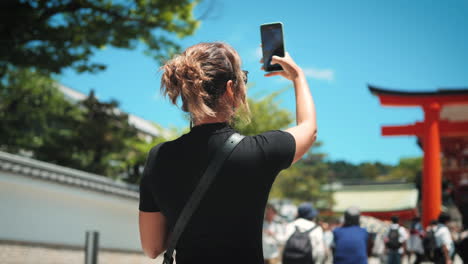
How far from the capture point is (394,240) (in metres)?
9.42

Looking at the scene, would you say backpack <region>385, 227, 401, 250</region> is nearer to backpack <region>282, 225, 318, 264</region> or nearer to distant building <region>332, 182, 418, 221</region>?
backpack <region>282, 225, 318, 264</region>

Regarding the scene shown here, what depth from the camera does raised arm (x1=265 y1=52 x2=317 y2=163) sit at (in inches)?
54.3

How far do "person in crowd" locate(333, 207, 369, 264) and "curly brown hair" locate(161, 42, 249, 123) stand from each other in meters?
3.94

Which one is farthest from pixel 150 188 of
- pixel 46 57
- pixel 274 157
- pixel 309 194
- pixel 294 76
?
pixel 309 194

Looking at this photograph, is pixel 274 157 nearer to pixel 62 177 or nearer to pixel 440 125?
pixel 62 177

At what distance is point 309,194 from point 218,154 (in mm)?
35221

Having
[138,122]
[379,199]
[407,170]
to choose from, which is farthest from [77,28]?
[407,170]

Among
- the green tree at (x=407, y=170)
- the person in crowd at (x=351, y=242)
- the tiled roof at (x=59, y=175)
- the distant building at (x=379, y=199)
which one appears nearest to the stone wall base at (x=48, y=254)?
the tiled roof at (x=59, y=175)

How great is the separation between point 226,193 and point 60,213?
10.0m

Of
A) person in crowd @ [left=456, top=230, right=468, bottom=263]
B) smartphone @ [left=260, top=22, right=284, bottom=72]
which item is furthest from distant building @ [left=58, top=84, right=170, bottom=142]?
smartphone @ [left=260, top=22, right=284, bottom=72]

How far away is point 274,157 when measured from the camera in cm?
133

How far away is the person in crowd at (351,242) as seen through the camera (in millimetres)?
4883

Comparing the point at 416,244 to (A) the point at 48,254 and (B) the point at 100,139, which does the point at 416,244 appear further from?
(B) the point at 100,139

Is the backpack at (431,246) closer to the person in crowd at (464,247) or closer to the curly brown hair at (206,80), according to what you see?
the person in crowd at (464,247)
